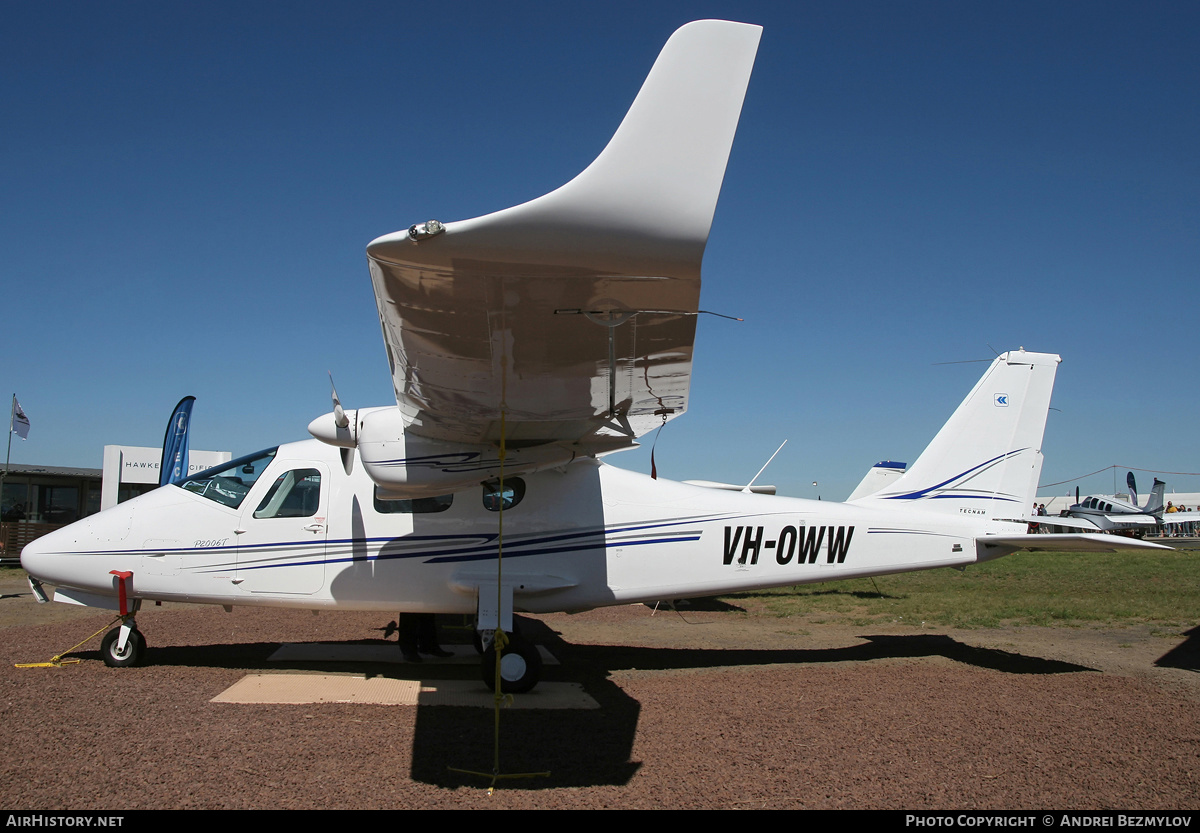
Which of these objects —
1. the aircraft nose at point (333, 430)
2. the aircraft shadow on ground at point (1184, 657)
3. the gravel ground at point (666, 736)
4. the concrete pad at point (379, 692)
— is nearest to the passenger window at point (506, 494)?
the aircraft nose at point (333, 430)

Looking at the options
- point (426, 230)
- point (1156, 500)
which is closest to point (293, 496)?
point (426, 230)

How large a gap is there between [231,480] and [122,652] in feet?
6.75

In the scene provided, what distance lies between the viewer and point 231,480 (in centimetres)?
798

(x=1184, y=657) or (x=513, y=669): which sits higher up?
(x=513, y=669)

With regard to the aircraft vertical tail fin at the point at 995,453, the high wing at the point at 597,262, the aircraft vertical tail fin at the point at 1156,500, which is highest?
the high wing at the point at 597,262

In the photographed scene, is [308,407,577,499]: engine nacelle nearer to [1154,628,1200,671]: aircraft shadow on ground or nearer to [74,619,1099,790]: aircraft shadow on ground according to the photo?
[74,619,1099,790]: aircraft shadow on ground

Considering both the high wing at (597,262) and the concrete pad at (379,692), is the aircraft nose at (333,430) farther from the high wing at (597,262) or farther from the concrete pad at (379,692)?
the concrete pad at (379,692)

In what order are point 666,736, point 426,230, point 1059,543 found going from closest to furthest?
point 426,230
point 666,736
point 1059,543

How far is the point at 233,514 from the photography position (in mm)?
7773

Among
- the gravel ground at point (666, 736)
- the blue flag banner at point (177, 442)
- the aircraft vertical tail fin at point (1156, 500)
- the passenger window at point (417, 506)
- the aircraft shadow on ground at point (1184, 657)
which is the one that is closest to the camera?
the gravel ground at point (666, 736)

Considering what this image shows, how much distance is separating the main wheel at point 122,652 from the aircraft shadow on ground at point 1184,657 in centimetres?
1141

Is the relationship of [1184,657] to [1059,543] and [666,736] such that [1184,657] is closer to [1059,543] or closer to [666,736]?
A: [1059,543]

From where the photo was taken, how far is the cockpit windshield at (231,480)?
25.8 ft

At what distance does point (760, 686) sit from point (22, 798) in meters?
6.06
